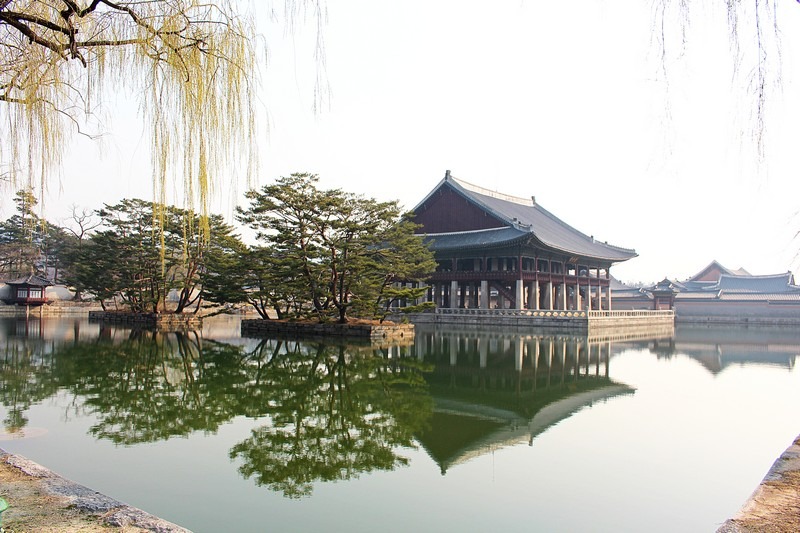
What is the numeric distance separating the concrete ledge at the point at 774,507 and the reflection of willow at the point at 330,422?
12.6 feet

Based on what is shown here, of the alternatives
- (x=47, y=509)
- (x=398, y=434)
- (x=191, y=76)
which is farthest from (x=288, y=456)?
(x=191, y=76)

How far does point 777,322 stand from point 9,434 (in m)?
58.2

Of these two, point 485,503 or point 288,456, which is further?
point 288,456

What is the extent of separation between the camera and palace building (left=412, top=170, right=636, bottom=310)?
39219 millimetres

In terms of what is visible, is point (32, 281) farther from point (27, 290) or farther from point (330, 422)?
point (330, 422)

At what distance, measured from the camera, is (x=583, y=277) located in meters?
46.6

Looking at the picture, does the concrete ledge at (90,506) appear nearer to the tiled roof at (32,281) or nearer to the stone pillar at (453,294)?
the stone pillar at (453,294)

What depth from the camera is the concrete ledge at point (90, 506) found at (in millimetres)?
3691

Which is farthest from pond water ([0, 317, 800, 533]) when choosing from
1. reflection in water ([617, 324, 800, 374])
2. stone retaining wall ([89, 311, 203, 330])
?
stone retaining wall ([89, 311, 203, 330])

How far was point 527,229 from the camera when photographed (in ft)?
123

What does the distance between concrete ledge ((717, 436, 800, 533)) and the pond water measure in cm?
72

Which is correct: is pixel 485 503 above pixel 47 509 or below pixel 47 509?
below

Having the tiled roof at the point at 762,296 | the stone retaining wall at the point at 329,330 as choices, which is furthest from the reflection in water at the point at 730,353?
the tiled roof at the point at 762,296

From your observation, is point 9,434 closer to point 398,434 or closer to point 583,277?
point 398,434
